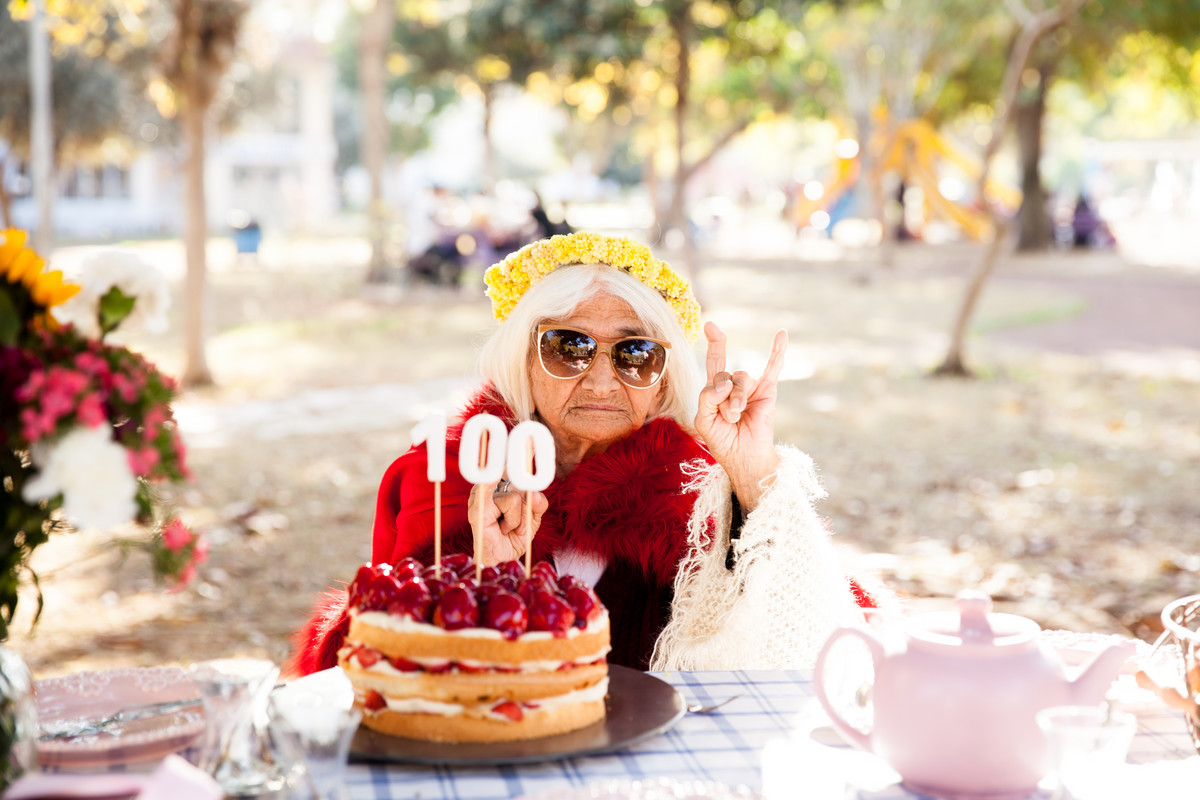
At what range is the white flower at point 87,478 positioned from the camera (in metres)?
1.21

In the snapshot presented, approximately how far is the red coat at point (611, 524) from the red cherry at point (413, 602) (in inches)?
35.2

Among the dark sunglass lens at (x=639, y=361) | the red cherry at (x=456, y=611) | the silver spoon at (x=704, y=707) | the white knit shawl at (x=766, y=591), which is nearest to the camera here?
the red cherry at (x=456, y=611)

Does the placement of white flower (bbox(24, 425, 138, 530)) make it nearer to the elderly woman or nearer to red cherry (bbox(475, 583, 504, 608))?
red cherry (bbox(475, 583, 504, 608))

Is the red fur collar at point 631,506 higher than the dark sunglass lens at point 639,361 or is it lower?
lower

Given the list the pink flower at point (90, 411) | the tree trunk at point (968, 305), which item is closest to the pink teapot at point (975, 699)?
the pink flower at point (90, 411)

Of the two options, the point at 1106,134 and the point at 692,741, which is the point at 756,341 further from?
the point at 1106,134

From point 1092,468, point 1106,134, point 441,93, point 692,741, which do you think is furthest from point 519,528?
point 1106,134

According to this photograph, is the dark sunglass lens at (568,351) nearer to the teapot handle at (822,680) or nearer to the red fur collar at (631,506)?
the red fur collar at (631,506)

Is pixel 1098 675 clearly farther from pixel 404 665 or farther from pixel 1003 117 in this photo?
pixel 1003 117

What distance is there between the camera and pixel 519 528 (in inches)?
91.2

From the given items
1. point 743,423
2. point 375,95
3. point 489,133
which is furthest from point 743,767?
point 489,133

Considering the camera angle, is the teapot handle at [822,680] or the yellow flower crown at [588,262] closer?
the teapot handle at [822,680]

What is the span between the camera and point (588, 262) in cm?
272

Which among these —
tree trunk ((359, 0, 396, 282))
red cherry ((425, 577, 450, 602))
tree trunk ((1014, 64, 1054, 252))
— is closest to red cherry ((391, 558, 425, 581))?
red cherry ((425, 577, 450, 602))
